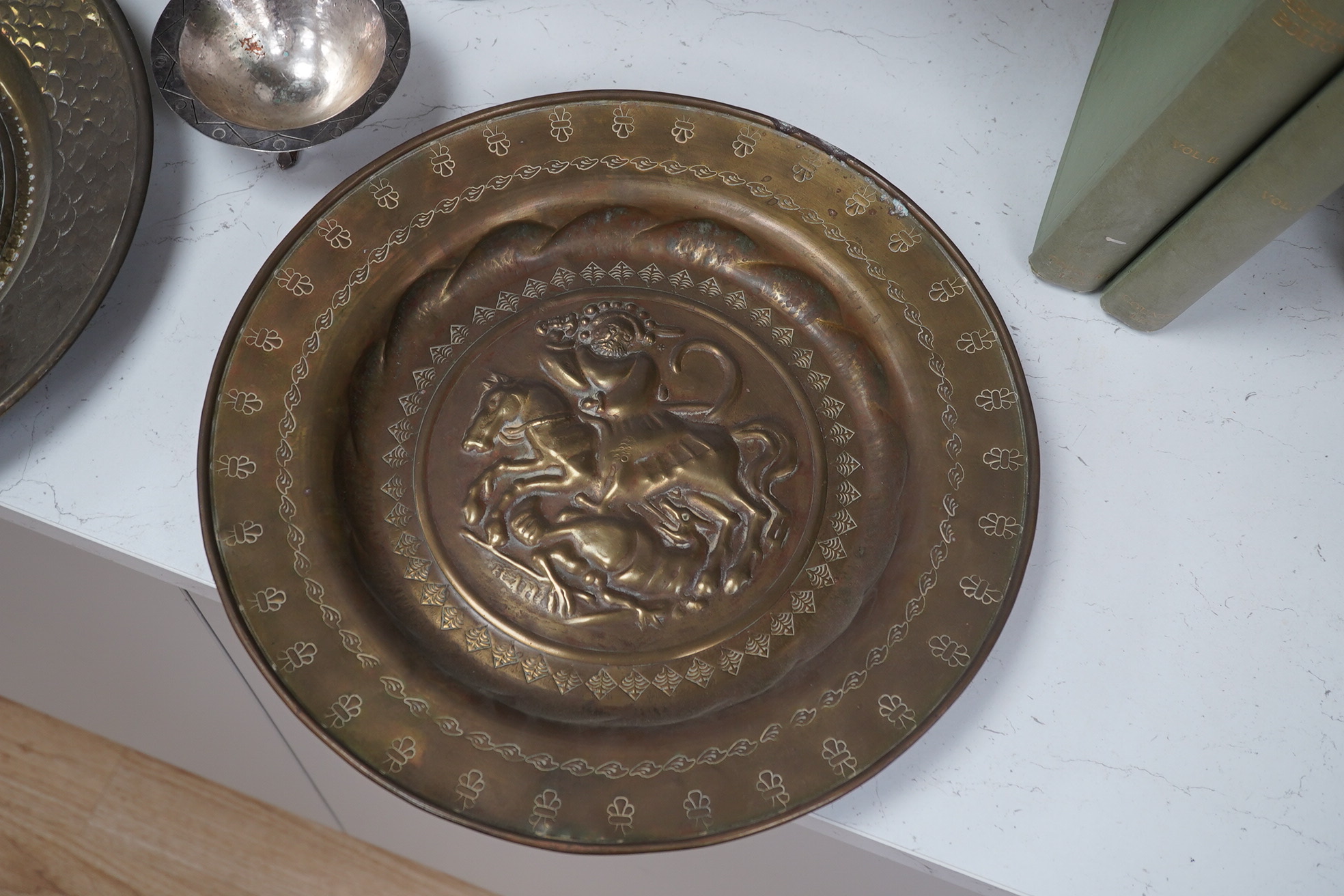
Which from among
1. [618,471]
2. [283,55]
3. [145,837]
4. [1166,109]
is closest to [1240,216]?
[1166,109]

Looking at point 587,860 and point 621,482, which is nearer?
point 621,482

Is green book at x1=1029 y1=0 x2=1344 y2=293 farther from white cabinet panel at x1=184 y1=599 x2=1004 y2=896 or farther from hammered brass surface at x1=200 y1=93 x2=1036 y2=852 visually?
white cabinet panel at x1=184 y1=599 x2=1004 y2=896

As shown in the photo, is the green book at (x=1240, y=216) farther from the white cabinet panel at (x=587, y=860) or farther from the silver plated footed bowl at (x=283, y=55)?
the silver plated footed bowl at (x=283, y=55)

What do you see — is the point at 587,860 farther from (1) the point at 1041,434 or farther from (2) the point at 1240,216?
(2) the point at 1240,216

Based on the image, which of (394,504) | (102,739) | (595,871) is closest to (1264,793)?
(595,871)

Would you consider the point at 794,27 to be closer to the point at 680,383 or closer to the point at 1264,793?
the point at 680,383

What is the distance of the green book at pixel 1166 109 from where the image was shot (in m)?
0.65

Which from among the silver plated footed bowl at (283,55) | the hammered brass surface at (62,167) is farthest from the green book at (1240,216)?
the hammered brass surface at (62,167)

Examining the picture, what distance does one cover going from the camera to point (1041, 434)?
901 millimetres

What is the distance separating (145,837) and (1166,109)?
1.66 meters

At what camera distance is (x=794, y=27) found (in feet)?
3.32

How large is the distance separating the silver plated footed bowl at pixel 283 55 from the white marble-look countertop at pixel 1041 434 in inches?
2.8

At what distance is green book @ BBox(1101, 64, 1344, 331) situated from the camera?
685mm

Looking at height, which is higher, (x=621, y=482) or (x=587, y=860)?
(x=621, y=482)
